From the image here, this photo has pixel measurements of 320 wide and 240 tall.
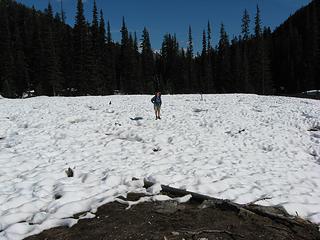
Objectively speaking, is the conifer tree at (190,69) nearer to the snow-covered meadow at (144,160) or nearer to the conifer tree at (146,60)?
the conifer tree at (146,60)

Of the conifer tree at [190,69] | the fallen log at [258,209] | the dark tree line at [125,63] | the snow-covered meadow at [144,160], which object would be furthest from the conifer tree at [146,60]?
the fallen log at [258,209]

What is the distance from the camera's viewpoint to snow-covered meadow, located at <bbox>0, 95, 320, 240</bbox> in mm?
8180

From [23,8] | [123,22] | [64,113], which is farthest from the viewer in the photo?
[23,8]

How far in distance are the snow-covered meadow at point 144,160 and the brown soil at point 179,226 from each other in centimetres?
50

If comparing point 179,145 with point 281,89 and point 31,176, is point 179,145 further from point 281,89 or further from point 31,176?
point 281,89

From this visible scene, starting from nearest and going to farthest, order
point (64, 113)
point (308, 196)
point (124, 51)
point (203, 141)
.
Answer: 1. point (308, 196)
2. point (203, 141)
3. point (64, 113)
4. point (124, 51)

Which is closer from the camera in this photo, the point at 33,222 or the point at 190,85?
the point at 33,222

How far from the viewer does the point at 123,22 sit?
86.6 meters

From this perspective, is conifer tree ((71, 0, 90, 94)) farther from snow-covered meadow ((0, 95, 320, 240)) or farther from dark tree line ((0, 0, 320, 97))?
snow-covered meadow ((0, 95, 320, 240))

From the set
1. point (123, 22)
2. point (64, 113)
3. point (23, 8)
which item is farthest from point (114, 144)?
point (23, 8)

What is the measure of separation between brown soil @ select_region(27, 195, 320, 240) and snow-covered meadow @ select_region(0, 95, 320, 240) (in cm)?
50

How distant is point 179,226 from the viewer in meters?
6.56

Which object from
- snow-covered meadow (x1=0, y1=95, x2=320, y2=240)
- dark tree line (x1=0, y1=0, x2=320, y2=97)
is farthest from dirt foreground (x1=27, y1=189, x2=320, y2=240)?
dark tree line (x1=0, y1=0, x2=320, y2=97)

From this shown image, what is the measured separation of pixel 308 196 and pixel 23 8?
4953 inches
